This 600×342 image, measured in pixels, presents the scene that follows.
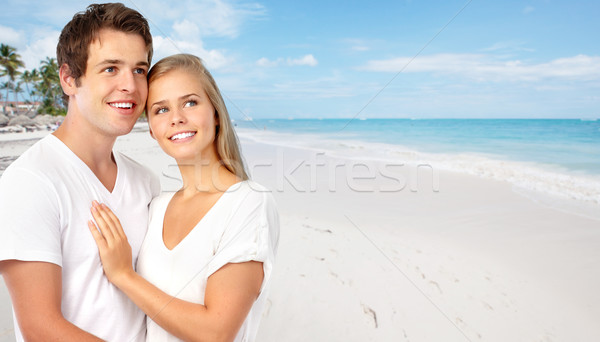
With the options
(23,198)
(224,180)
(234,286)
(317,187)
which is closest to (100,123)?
(23,198)

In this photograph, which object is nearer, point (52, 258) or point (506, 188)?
point (52, 258)

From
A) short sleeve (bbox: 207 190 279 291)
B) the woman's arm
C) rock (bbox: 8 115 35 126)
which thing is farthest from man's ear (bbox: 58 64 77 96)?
A: rock (bbox: 8 115 35 126)

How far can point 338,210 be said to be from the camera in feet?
20.1

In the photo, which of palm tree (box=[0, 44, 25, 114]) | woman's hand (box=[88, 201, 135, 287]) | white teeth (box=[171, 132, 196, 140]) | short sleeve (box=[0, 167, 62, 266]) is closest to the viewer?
short sleeve (box=[0, 167, 62, 266])

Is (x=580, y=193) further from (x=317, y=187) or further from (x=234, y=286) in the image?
(x=234, y=286)

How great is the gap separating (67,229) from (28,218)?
17 centimetres

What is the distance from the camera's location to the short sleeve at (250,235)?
1.49 metres

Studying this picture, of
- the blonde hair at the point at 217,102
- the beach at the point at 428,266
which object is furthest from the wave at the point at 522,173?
the blonde hair at the point at 217,102

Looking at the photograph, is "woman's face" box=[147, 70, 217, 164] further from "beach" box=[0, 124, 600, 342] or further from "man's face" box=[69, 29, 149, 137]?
"beach" box=[0, 124, 600, 342]

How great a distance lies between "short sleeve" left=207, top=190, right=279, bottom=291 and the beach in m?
1.66

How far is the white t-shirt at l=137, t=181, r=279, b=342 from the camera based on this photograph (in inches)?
59.8

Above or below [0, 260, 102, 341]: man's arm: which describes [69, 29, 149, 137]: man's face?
above

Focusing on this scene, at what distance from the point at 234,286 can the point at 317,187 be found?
620 cm

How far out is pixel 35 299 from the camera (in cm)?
136
